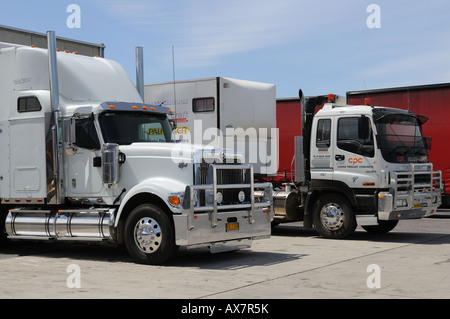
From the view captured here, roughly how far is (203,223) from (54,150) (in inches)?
126

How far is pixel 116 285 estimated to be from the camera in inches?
325

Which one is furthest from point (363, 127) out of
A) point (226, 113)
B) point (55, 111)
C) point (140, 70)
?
point (55, 111)

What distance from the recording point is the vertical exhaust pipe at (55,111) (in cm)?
1105

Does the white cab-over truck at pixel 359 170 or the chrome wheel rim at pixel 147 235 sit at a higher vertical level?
the white cab-over truck at pixel 359 170

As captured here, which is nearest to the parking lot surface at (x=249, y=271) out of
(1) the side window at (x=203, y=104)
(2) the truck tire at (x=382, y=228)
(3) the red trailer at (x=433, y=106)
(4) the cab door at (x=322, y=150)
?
(2) the truck tire at (x=382, y=228)

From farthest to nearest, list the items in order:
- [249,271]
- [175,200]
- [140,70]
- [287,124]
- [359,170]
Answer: [287,124] → [359,170] → [140,70] → [175,200] → [249,271]

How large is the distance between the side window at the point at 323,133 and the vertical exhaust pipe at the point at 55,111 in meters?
5.49

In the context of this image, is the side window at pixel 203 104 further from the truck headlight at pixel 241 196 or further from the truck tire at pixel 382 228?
the truck tire at pixel 382 228

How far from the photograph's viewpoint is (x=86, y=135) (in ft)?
35.8

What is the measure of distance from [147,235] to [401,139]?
247 inches

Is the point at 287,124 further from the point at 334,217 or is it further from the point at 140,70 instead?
the point at 140,70

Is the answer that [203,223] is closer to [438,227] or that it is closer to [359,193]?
[359,193]
